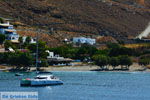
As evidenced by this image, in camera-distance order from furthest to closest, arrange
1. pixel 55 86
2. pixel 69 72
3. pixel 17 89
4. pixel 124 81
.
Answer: pixel 69 72, pixel 124 81, pixel 55 86, pixel 17 89

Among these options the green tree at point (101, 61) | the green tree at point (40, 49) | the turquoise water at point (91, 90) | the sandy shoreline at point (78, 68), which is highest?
the green tree at point (40, 49)

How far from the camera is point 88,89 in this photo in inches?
4183

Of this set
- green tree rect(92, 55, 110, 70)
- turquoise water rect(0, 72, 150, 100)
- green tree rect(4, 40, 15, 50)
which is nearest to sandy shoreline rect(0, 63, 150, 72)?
green tree rect(92, 55, 110, 70)

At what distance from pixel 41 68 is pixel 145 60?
114 feet

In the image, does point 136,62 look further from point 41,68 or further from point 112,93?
point 112,93

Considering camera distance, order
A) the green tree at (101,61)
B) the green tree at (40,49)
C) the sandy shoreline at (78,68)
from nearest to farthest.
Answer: the sandy shoreline at (78,68) < the green tree at (101,61) < the green tree at (40,49)

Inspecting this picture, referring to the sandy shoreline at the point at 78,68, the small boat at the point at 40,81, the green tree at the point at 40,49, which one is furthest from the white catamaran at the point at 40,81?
the green tree at the point at 40,49

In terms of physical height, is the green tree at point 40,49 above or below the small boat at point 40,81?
above

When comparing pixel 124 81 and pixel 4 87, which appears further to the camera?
pixel 124 81

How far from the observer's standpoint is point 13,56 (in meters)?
164

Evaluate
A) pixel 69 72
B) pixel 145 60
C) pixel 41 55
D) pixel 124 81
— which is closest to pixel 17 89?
pixel 124 81

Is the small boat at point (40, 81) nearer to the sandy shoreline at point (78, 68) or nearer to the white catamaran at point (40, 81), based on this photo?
the white catamaran at point (40, 81)

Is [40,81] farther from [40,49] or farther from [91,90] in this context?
[40,49]

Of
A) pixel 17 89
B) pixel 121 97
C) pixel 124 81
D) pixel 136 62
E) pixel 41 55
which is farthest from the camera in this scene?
pixel 136 62
